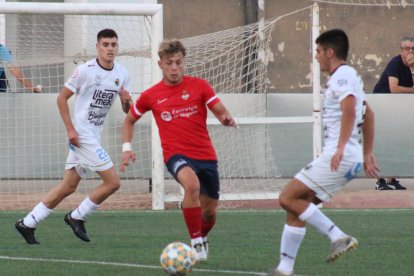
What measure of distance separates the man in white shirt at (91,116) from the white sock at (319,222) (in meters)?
3.21

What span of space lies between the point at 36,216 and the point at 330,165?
3679 millimetres

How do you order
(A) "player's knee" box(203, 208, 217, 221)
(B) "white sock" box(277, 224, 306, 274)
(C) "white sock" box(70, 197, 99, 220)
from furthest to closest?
(C) "white sock" box(70, 197, 99, 220) → (A) "player's knee" box(203, 208, 217, 221) → (B) "white sock" box(277, 224, 306, 274)

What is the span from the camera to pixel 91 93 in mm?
11062

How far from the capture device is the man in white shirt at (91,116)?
10.9 meters

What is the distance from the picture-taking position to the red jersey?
946 cm

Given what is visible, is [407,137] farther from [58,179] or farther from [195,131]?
[195,131]

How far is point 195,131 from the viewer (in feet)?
31.2

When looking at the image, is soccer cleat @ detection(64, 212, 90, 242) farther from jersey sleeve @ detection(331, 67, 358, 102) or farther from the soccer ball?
jersey sleeve @ detection(331, 67, 358, 102)

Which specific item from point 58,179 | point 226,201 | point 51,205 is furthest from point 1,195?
point 51,205

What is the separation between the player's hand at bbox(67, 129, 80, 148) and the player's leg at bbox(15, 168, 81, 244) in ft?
1.07

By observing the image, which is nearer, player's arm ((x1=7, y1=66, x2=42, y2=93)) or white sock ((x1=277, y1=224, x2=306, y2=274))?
white sock ((x1=277, y1=224, x2=306, y2=274))

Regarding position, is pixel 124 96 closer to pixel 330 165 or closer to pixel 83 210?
pixel 83 210

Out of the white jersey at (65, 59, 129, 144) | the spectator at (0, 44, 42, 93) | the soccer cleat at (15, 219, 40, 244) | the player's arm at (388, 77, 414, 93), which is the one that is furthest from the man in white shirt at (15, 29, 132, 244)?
the player's arm at (388, 77, 414, 93)

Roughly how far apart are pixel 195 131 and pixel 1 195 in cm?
630
